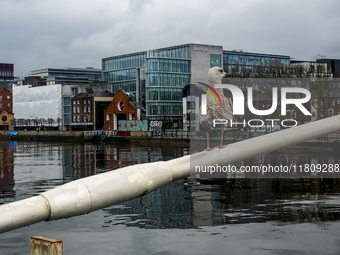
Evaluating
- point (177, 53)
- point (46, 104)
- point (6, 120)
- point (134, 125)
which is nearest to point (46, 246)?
point (134, 125)

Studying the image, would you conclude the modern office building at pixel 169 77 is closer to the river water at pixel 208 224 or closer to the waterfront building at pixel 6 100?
the waterfront building at pixel 6 100

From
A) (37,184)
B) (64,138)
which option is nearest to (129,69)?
(64,138)

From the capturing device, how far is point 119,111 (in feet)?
402

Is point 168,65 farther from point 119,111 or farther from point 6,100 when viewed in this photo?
point 6,100

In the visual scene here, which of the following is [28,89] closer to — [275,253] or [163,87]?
[163,87]

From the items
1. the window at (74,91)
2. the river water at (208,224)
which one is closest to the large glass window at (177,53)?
the window at (74,91)

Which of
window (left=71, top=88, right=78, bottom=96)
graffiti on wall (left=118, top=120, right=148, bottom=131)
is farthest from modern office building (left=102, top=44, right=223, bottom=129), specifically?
window (left=71, top=88, right=78, bottom=96)

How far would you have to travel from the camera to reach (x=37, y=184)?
3297 cm

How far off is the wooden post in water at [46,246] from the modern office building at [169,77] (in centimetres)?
11543

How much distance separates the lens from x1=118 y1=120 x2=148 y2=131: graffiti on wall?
107312mm

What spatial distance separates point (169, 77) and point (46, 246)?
399 feet

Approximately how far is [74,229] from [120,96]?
10590 cm

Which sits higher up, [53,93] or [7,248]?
[53,93]

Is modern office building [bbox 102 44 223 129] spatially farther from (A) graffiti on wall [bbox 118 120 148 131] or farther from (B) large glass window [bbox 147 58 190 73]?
(A) graffiti on wall [bbox 118 120 148 131]
